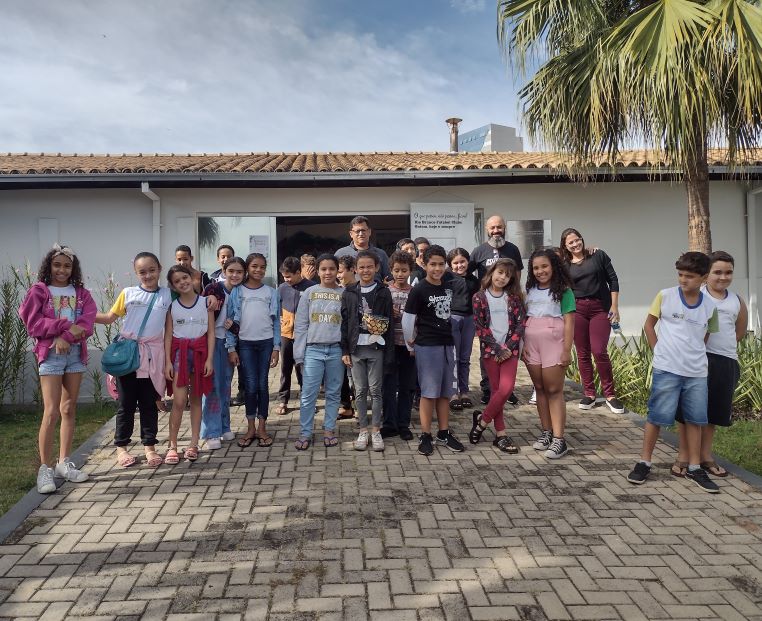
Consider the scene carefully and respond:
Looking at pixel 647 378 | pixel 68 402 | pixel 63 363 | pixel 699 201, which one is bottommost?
pixel 647 378

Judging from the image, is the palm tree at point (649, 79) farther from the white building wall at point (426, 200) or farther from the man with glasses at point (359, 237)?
the man with glasses at point (359, 237)

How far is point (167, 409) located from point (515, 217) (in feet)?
21.0

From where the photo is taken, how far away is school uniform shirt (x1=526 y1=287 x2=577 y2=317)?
4719mm

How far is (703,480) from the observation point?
4.06m

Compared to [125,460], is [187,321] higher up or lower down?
higher up

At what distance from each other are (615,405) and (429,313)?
8.78ft

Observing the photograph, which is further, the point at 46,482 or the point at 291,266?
the point at 291,266

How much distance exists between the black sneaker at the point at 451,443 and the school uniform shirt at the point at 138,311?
2543mm

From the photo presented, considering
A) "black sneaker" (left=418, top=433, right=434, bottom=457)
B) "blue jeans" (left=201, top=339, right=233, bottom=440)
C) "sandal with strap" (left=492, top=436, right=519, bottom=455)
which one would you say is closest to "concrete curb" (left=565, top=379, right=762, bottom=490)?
"sandal with strap" (left=492, top=436, right=519, bottom=455)

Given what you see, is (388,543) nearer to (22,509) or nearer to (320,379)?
(320,379)

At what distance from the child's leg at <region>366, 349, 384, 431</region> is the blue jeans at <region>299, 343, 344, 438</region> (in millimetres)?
263

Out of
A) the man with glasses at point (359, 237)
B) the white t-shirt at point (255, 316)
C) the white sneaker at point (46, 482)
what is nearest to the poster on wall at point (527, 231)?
the man with glasses at point (359, 237)

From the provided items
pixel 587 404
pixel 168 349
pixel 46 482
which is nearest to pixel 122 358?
pixel 168 349

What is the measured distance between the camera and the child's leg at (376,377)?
16.2 ft
